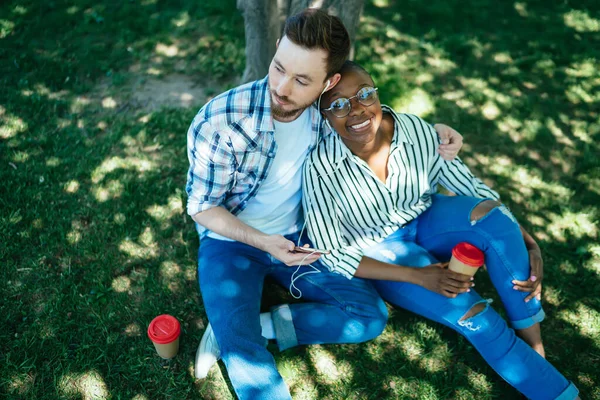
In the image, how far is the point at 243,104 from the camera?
2.91 meters

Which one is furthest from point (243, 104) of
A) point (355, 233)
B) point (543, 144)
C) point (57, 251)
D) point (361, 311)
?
point (543, 144)

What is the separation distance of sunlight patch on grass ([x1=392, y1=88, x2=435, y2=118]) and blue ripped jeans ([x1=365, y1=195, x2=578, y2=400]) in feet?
6.24

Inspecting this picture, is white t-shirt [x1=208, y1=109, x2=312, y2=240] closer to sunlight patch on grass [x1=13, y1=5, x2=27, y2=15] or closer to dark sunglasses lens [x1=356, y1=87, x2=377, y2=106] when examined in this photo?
dark sunglasses lens [x1=356, y1=87, x2=377, y2=106]

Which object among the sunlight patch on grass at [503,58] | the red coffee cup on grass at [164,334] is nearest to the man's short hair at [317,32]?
the red coffee cup on grass at [164,334]

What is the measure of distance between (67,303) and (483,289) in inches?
125

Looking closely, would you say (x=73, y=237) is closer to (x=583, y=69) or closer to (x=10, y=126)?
(x=10, y=126)

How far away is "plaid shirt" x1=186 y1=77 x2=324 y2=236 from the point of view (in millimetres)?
2879

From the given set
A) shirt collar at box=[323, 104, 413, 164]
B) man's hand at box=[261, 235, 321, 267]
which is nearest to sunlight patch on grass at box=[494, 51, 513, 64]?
shirt collar at box=[323, 104, 413, 164]

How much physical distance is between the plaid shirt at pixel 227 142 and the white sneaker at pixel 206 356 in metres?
0.89

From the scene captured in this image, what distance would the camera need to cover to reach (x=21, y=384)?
3092 millimetres

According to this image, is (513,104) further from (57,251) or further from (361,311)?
(57,251)

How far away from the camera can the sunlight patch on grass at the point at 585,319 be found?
142 inches

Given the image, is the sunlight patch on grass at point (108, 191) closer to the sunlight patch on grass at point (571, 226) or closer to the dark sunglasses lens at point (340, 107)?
the dark sunglasses lens at point (340, 107)

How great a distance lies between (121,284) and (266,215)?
1.30 metres
